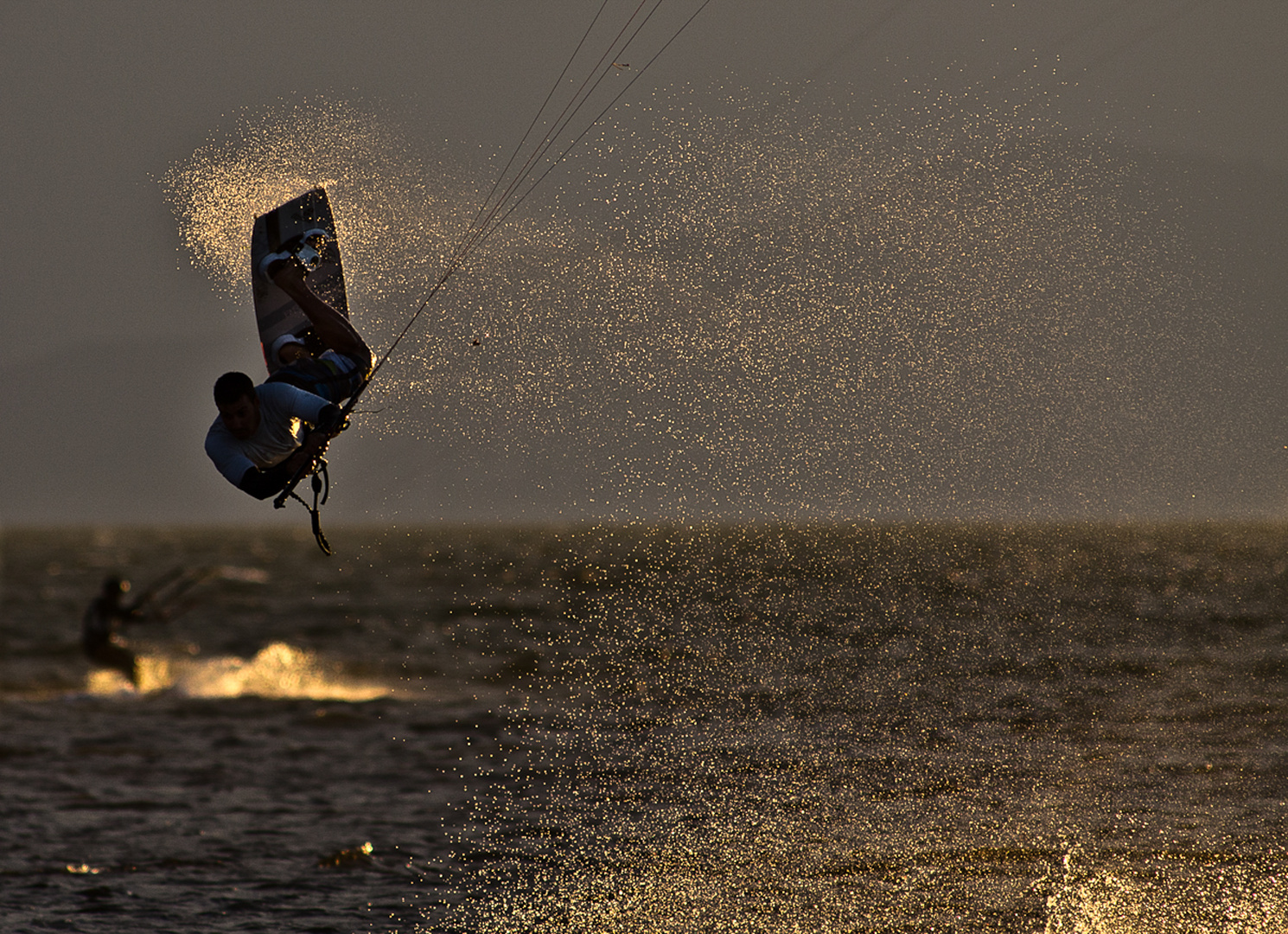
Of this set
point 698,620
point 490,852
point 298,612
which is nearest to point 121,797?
point 490,852

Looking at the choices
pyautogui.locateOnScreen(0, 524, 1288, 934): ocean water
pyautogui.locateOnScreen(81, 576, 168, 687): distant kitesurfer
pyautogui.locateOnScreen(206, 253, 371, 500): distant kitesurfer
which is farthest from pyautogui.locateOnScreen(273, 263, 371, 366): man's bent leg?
pyautogui.locateOnScreen(81, 576, 168, 687): distant kitesurfer

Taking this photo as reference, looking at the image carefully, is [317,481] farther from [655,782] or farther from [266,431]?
[655,782]

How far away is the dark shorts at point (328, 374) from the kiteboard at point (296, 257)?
63 cm

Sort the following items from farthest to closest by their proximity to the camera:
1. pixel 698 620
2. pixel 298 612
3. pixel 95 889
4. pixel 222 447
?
pixel 298 612, pixel 698 620, pixel 95 889, pixel 222 447

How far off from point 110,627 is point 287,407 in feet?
67.4

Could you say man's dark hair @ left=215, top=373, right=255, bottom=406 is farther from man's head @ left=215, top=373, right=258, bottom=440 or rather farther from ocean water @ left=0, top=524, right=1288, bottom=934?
ocean water @ left=0, top=524, right=1288, bottom=934

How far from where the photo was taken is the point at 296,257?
32.9 ft

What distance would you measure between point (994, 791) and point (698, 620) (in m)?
34.4

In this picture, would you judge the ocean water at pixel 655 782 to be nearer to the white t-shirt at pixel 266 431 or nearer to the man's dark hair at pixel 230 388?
the white t-shirt at pixel 266 431

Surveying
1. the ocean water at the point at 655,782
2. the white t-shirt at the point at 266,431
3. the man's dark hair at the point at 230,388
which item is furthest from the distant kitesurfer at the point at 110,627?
the man's dark hair at the point at 230,388

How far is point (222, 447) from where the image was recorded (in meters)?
8.88

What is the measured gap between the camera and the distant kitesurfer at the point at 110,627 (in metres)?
26.7

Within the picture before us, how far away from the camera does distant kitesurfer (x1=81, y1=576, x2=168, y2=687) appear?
87.5 feet

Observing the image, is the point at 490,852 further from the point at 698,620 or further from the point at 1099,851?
the point at 698,620
